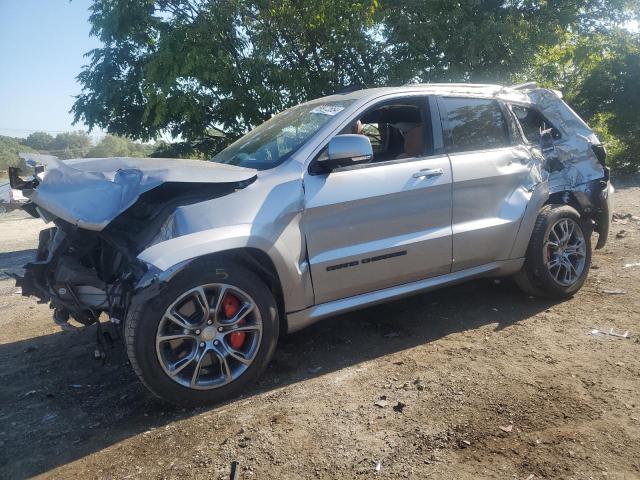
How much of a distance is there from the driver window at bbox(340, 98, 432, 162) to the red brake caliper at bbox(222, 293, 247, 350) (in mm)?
1435

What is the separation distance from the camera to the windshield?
3676 millimetres

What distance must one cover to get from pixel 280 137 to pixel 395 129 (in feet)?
4.11

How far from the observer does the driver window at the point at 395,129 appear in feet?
13.3

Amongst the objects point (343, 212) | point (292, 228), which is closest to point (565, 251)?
point (343, 212)

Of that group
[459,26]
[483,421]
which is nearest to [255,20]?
[459,26]

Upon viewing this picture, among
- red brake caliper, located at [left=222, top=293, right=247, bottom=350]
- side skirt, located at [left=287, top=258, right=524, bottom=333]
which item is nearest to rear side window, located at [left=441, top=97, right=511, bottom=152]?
side skirt, located at [left=287, top=258, right=524, bottom=333]

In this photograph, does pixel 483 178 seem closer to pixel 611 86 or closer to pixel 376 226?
pixel 376 226

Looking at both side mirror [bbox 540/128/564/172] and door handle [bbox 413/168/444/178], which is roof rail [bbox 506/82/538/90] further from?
door handle [bbox 413/168/444/178]

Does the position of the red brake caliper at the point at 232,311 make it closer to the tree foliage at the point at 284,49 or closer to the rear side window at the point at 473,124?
the rear side window at the point at 473,124

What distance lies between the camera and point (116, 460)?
2.66 metres

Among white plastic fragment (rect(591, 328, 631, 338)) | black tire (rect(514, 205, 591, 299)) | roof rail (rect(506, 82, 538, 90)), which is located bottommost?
white plastic fragment (rect(591, 328, 631, 338))

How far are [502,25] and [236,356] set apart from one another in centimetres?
1045

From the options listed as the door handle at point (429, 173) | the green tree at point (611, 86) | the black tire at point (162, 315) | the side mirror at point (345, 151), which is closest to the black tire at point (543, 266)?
the door handle at point (429, 173)

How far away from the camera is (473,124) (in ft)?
14.1
